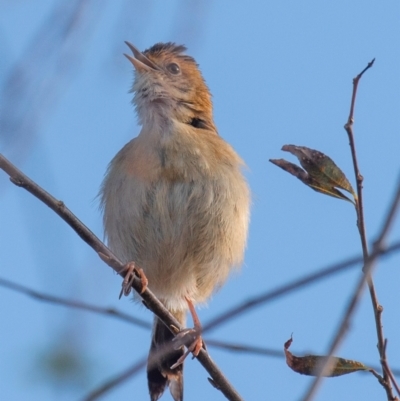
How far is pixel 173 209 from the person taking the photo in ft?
16.5

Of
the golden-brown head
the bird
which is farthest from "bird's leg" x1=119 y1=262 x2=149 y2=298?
the golden-brown head

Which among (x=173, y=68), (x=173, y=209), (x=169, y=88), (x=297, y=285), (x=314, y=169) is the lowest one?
(x=297, y=285)

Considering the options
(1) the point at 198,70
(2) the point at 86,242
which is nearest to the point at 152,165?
(1) the point at 198,70

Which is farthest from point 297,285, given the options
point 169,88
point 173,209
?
point 169,88

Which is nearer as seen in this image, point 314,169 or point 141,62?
point 314,169

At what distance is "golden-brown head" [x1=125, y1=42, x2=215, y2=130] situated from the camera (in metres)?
5.66

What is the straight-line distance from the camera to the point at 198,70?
264 inches

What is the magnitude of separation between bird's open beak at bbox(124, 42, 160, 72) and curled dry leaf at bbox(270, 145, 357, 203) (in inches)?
114

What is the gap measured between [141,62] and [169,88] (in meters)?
0.30

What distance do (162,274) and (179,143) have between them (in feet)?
3.10

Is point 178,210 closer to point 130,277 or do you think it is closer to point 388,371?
point 130,277

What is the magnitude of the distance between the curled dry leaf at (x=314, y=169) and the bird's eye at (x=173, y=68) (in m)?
3.29

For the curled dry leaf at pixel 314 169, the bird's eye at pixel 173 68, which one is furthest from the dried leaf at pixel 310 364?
the bird's eye at pixel 173 68

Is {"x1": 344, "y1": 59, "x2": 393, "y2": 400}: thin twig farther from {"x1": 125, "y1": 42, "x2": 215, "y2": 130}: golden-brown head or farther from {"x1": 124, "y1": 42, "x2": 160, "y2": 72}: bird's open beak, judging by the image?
{"x1": 124, "y1": 42, "x2": 160, "y2": 72}: bird's open beak
